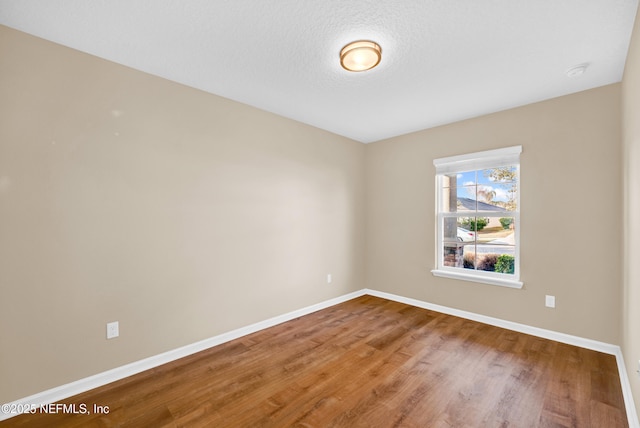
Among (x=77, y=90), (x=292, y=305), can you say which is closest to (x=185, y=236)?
(x=77, y=90)

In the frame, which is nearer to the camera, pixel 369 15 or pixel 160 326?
pixel 369 15

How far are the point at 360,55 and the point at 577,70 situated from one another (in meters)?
1.89

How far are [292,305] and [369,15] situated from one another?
10.1ft

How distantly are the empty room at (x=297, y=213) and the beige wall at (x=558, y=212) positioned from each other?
0.06 feet

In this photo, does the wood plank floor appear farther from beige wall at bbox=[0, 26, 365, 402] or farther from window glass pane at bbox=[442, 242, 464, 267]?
window glass pane at bbox=[442, 242, 464, 267]

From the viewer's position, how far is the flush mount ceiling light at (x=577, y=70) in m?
2.33

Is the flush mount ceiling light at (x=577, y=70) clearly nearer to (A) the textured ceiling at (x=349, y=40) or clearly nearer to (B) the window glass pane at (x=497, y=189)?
(A) the textured ceiling at (x=349, y=40)

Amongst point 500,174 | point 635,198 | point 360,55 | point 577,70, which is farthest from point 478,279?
point 360,55

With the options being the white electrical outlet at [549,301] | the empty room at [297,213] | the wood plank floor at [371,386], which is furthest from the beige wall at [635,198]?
the white electrical outlet at [549,301]

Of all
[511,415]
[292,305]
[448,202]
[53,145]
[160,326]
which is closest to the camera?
[511,415]

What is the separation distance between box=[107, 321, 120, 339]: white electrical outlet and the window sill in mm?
3542

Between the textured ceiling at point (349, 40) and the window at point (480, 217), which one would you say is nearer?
the textured ceiling at point (349, 40)

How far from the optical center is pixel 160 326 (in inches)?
98.7

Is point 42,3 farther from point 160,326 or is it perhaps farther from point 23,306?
point 160,326
